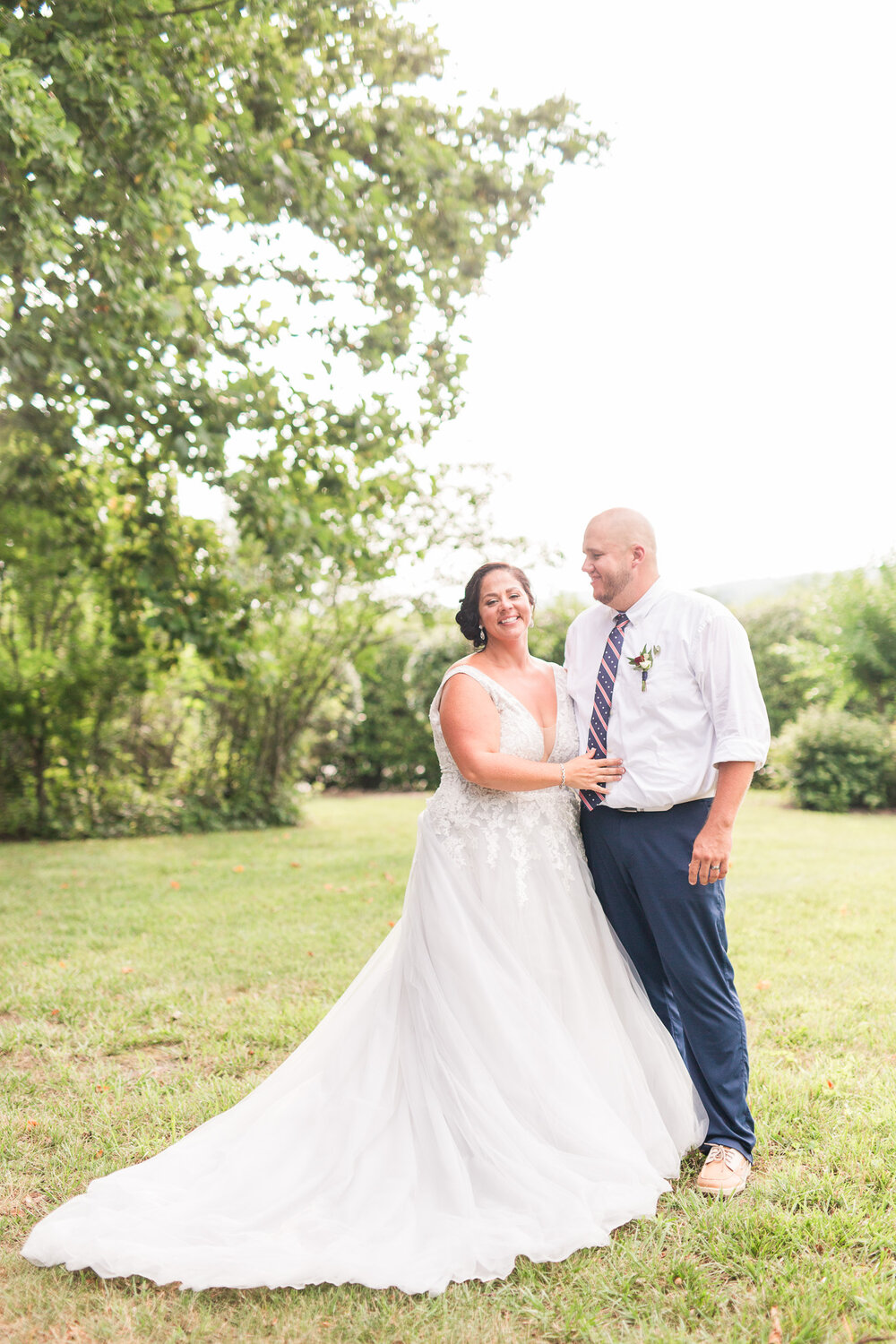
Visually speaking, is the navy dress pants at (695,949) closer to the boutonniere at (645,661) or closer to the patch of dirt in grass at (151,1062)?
the boutonniere at (645,661)

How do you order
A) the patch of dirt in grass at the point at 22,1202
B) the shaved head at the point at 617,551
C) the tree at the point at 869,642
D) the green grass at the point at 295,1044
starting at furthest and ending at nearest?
1. the tree at the point at 869,642
2. the shaved head at the point at 617,551
3. the patch of dirt in grass at the point at 22,1202
4. the green grass at the point at 295,1044

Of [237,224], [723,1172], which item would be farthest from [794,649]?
[723,1172]

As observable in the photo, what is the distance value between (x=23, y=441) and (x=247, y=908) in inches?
195

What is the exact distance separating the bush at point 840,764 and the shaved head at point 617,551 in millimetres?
11859

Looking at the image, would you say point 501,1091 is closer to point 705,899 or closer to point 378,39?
point 705,899

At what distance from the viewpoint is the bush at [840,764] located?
1384cm

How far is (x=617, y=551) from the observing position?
325cm

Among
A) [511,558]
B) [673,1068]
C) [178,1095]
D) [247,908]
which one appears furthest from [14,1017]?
[511,558]

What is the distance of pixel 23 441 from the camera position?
8.57 m

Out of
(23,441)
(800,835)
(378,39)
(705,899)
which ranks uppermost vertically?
(378,39)

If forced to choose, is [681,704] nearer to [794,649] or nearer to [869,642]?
[869,642]

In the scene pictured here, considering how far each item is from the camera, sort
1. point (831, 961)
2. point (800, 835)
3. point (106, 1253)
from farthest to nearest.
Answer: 1. point (800, 835)
2. point (831, 961)
3. point (106, 1253)

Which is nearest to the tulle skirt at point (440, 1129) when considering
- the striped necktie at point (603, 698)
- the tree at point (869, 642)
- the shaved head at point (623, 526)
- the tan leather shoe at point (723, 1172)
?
the tan leather shoe at point (723, 1172)

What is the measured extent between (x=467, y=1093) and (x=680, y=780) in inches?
49.2
